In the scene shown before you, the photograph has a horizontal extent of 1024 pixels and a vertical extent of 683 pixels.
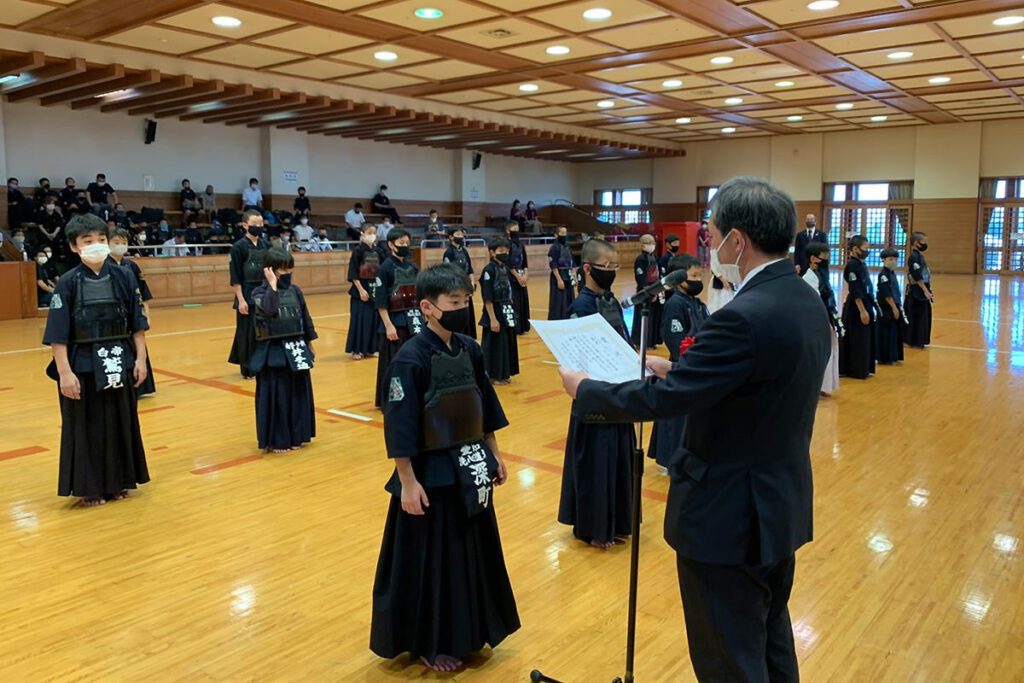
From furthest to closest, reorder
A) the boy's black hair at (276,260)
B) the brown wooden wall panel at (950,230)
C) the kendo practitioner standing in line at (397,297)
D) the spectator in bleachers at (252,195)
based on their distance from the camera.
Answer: the brown wooden wall panel at (950,230) → the spectator in bleachers at (252,195) → the kendo practitioner standing in line at (397,297) → the boy's black hair at (276,260)

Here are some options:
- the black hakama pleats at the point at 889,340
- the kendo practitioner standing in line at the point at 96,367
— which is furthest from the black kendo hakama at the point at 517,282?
the kendo practitioner standing in line at the point at 96,367

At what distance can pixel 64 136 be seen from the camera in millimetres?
17422

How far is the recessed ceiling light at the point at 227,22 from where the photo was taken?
10492 millimetres

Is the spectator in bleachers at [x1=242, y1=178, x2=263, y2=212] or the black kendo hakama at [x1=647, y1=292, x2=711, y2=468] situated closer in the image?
the black kendo hakama at [x1=647, y1=292, x2=711, y2=468]

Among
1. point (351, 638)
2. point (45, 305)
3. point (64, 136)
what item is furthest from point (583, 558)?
point (64, 136)

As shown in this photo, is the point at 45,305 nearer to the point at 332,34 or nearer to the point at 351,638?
the point at 332,34

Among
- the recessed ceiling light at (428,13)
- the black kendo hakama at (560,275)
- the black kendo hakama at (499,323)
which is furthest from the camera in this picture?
the black kendo hakama at (560,275)

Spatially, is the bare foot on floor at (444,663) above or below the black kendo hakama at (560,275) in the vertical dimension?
below

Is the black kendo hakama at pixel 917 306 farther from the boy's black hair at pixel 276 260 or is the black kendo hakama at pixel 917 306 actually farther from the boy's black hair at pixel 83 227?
the boy's black hair at pixel 83 227

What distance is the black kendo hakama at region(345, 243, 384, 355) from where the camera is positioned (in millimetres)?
9516

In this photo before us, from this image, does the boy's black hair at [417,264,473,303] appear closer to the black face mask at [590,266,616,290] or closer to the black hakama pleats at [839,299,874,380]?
the black face mask at [590,266,616,290]

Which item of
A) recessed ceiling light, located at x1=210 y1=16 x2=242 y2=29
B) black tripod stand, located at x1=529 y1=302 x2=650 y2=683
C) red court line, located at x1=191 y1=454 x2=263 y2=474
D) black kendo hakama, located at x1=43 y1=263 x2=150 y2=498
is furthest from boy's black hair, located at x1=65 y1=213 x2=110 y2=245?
recessed ceiling light, located at x1=210 y1=16 x2=242 y2=29

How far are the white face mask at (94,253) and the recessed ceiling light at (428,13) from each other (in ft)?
22.3

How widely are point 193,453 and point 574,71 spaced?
11.0 metres
